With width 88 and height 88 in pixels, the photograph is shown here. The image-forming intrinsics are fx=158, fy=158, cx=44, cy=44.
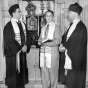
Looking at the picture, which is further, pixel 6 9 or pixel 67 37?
pixel 6 9

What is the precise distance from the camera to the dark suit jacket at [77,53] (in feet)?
9.77

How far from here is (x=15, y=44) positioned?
3256 mm

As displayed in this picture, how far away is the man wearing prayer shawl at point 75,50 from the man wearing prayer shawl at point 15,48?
869 millimetres

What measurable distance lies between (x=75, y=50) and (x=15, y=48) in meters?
1.21

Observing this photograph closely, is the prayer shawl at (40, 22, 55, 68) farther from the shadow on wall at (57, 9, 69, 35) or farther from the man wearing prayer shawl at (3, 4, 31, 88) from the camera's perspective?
the shadow on wall at (57, 9, 69, 35)

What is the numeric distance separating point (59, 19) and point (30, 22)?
0.83m

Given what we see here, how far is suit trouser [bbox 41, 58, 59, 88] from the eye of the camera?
335cm

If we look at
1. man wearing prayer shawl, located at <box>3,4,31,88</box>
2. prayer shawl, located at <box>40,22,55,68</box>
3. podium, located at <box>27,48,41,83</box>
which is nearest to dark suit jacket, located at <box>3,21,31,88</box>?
man wearing prayer shawl, located at <box>3,4,31,88</box>

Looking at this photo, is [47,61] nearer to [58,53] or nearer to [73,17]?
[58,53]

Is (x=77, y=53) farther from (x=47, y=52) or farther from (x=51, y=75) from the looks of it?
(x=51, y=75)

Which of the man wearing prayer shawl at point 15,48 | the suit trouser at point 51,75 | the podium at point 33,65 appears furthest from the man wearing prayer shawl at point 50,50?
the podium at point 33,65

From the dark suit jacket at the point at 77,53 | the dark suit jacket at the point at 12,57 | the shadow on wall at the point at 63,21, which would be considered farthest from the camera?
the shadow on wall at the point at 63,21

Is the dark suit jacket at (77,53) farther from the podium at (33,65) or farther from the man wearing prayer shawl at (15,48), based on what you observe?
the podium at (33,65)

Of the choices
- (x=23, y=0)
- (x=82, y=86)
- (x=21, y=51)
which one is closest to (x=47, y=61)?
(x=21, y=51)
